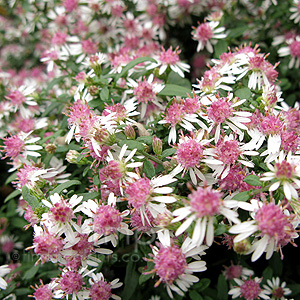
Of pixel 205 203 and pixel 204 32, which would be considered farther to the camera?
pixel 204 32

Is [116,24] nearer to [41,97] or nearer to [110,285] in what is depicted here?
[41,97]

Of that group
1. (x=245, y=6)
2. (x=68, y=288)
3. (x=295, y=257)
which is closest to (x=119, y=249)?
(x=68, y=288)

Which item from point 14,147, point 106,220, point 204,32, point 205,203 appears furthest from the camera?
point 204,32

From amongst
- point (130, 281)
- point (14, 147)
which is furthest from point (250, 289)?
point (14, 147)

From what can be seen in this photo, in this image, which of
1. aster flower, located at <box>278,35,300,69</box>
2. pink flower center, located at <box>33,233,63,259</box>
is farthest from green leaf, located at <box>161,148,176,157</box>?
aster flower, located at <box>278,35,300,69</box>

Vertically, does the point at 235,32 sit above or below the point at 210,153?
above

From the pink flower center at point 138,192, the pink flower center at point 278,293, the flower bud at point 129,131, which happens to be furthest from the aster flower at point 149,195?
the pink flower center at point 278,293

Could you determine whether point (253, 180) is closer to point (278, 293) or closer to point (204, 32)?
point (278, 293)
